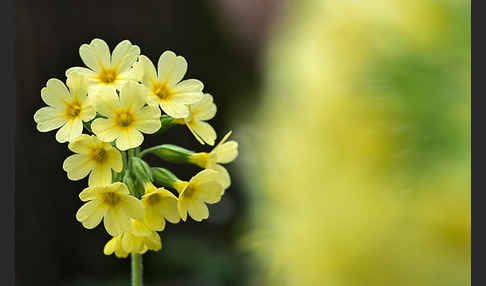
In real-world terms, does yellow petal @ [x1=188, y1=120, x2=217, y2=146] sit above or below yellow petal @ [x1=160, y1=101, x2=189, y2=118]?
above

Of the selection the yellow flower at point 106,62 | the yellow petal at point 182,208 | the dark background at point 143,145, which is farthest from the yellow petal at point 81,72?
the dark background at point 143,145

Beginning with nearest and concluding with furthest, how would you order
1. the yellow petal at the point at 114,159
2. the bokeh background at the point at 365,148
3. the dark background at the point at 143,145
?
the bokeh background at the point at 365,148 < the yellow petal at the point at 114,159 < the dark background at the point at 143,145

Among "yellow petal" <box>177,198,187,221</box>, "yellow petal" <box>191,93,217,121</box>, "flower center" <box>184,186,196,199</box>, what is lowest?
"yellow petal" <box>177,198,187,221</box>

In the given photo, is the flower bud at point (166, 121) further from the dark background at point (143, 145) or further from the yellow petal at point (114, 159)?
the dark background at point (143, 145)

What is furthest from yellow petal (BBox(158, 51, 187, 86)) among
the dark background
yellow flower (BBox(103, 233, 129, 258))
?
the dark background

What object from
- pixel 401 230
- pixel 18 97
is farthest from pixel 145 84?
pixel 18 97

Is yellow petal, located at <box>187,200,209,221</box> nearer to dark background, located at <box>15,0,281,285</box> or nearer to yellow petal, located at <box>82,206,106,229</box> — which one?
yellow petal, located at <box>82,206,106,229</box>

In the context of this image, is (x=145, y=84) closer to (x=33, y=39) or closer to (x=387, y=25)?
(x=387, y=25)
